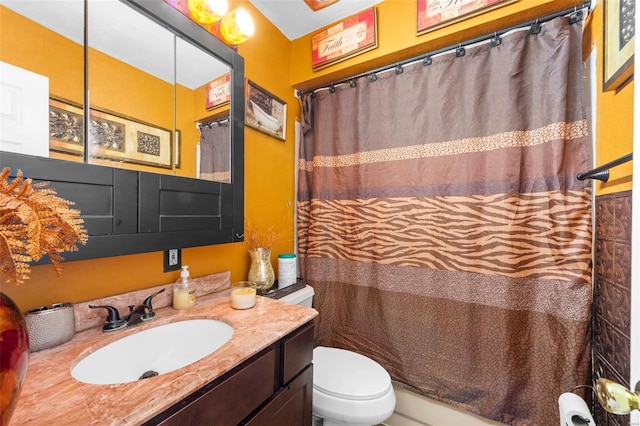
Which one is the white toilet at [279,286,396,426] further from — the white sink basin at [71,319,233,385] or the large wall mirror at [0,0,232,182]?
the large wall mirror at [0,0,232,182]

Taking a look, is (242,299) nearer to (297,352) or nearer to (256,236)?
(297,352)

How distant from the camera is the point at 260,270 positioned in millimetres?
1375

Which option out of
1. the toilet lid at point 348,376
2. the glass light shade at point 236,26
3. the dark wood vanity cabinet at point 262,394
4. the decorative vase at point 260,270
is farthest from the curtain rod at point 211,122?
the toilet lid at point 348,376

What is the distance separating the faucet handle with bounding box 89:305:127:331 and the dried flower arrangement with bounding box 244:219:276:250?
65 centimetres

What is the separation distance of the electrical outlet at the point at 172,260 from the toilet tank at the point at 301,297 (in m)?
0.57

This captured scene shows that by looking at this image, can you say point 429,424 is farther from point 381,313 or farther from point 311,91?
point 311,91

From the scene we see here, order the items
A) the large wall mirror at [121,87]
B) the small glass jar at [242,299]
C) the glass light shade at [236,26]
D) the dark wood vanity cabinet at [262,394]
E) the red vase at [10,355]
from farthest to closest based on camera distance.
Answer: the glass light shade at [236,26] → the small glass jar at [242,299] → the large wall mirror at [121,87] → the dark wood vanity cabinet at [262,394] → the red vase at [10,355]

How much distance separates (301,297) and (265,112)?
1181 mm

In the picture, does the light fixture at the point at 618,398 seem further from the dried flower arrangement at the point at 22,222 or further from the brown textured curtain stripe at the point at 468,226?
the dried flower arrangement at the point at 22,222

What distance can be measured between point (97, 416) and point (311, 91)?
74.2 inches

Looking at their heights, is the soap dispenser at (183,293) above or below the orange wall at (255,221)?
below

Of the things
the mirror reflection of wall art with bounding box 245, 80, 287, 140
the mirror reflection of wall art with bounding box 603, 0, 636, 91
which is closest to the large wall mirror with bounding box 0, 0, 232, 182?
the mirror reflection of wall art with bounding box 245, 80, 287, 140

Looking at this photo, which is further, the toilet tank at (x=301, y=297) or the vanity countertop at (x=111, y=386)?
the toilet tank at (x=301, y=297)

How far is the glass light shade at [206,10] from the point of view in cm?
103
